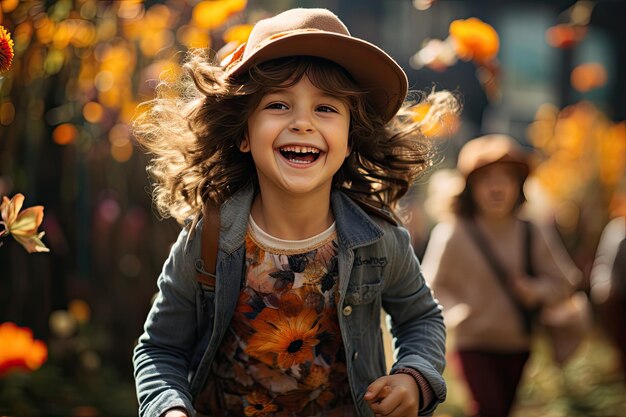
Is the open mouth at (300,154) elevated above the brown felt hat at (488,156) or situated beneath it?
situated beneath

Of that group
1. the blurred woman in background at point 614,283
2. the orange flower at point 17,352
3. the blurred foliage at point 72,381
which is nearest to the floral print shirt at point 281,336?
the orange flower at point 17,352

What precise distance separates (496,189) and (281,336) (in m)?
2.44

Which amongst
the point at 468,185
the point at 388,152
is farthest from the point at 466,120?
the point at 388,152

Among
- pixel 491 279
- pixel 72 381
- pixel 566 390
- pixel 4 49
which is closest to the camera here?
pixel 4 49

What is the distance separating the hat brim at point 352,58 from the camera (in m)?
2.32

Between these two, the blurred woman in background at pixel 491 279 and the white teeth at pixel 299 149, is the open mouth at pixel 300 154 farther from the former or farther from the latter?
the blurred woman in background at pixel 491 279

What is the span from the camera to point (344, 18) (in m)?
14.0

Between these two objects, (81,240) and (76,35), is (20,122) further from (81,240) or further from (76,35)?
(81,240)

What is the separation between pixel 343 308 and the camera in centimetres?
244

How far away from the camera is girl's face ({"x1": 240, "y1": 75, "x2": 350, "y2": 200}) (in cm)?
235

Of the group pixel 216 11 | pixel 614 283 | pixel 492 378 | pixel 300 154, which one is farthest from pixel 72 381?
pixel 614 283

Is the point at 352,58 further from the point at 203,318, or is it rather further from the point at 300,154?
the point at 203,318

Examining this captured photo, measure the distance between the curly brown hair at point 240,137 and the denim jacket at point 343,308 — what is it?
0.13 m

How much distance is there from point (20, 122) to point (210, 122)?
4.56ft
